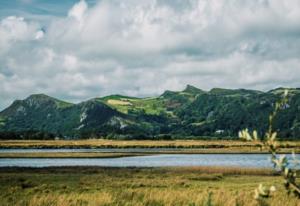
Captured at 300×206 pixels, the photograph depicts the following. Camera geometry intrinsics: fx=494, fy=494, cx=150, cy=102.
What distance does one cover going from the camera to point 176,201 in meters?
21.7

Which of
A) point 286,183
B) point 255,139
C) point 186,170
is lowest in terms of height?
point 186,170

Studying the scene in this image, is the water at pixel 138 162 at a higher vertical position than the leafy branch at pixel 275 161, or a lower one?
lower

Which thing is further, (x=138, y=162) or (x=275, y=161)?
(x=138, y=162)

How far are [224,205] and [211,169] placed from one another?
147 ft

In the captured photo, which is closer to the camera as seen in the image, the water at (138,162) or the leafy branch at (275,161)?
the leafy branch at (275,161)

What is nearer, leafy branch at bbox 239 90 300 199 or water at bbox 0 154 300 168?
leafy branch at bbox 239 90 300 199

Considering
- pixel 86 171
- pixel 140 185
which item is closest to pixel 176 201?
pixel 140 185

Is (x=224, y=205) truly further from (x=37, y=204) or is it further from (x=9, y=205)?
(x=9, y=205)

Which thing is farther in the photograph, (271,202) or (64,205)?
(271,202)

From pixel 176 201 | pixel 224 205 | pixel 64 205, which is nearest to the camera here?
pixel 64 205

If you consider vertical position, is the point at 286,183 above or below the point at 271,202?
above

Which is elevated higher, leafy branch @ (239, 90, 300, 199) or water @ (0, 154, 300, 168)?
leafy branch @ (239, 90, 300, 199)

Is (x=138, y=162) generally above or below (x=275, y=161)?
below

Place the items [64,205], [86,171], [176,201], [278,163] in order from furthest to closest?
[86,171] < [176,201] < [64,205] < [278,163]
